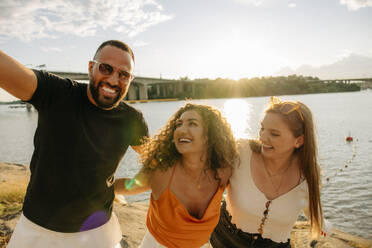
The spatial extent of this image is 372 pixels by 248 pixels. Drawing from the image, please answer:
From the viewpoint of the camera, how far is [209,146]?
3131mm

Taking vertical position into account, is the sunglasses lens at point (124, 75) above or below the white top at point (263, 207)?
above

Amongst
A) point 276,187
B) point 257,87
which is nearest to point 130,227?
point 276,187

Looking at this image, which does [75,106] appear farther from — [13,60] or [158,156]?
[158,156]

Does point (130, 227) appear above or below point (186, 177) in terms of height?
below

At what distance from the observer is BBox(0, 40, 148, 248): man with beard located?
6.51 ft

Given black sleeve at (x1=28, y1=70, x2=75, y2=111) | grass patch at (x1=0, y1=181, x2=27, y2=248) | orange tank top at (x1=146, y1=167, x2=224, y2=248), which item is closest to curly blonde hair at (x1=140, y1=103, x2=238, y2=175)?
orange tank top at (x1=146, y1=167, x2=224, y2=248)

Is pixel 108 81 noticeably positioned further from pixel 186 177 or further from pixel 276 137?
pixel 276 137

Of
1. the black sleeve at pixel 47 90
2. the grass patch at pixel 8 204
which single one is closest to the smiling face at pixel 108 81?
the black sleeve at pixel 47 90

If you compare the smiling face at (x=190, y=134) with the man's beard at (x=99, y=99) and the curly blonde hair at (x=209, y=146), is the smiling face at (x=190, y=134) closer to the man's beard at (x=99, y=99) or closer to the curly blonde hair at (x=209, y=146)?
the curly blonde hair at (x=209, y=146)

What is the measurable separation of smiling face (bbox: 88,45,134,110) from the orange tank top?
3.90ft

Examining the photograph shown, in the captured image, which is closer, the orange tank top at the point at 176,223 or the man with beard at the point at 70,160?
the man with beard at the point at 70,160

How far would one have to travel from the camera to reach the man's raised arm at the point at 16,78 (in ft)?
5.38

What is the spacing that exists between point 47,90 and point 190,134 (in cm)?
153

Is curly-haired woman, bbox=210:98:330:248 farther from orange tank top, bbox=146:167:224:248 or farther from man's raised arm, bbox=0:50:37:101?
man's raised arm, bbox=0:50:37:101
